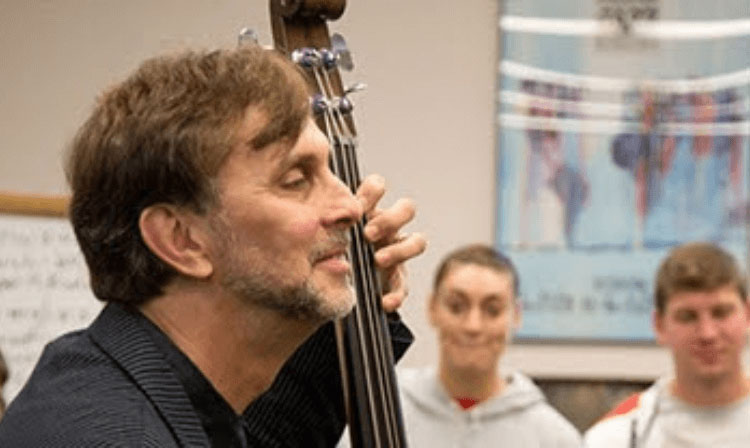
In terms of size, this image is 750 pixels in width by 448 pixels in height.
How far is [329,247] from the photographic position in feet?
5.31

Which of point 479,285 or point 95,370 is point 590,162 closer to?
point 479,285

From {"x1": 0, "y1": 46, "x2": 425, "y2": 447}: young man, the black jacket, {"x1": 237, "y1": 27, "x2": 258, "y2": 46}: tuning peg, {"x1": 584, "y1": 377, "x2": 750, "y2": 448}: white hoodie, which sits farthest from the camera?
{"x1": 584, "y1": 377, "x2": 750, "y2": 448}: white hoodie

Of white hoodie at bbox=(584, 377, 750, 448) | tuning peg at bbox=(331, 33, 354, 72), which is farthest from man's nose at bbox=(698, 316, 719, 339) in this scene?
tuning peg at bbox=(331, 33, 354, 72)

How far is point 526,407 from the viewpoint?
3662 millimetres

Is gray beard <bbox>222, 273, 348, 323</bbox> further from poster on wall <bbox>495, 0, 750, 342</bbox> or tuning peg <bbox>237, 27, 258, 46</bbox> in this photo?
poster on wall <bbox>495, 0, 750, 342</bbox>

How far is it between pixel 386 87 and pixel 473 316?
3.92 feet

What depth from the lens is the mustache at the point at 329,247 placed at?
161 centimetres

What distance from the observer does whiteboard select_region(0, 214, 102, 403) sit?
3.40 meters

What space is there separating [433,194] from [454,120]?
0.23 meters

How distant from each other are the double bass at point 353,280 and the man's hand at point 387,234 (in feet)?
0.06

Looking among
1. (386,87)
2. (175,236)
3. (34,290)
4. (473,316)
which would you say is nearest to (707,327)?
(473,316)

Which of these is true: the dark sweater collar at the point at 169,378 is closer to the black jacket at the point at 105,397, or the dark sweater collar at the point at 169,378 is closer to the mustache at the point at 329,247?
the black jacket at the point at 105,397

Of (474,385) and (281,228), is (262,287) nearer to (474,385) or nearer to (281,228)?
(281,228)

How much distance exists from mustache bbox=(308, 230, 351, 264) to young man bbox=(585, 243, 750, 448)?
1831mm
